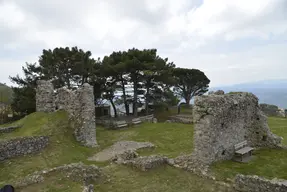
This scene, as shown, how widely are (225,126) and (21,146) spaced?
13.1m

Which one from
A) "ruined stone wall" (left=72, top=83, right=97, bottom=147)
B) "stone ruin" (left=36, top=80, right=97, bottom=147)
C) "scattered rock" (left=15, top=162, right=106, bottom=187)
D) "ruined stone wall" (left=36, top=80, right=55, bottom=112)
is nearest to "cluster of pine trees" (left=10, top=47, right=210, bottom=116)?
"ruined stone wall" (left=36, top=80, right=55, bottom=112)

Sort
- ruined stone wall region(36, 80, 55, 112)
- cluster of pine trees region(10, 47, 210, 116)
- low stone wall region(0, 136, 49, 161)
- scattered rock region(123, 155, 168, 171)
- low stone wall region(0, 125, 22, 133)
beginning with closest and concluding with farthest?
1. scattered rock region(123, 155, 168, 171)
2. low stone wall region(0, 136, 49, 161)
3. low stone wall region(0, 125, 22, 133)
4. ruined stone wall region(36, 80, 55, 112)
5. cluster of pine trees region(10, 47, 210, 116)

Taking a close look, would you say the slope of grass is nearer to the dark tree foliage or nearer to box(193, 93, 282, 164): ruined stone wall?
box(193, 93, 282, 164): ruined stone wall

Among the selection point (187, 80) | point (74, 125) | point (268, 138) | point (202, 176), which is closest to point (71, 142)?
point (74, 125)

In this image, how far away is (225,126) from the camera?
13805 millimetres

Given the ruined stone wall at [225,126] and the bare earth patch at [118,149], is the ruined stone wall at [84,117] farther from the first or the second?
the ruined stone wall at [225,126]

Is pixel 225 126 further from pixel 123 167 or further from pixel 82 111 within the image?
pixel 82 111

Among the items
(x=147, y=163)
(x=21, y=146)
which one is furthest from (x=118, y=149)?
(x=21, y=146)

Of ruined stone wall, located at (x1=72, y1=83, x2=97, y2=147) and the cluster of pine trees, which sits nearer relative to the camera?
ruined stone wall, located at (x1=72, y1=83, x2=97, y2=147)

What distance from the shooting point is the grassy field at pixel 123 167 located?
10.8 m

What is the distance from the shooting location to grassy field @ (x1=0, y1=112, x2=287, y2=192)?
1084cm

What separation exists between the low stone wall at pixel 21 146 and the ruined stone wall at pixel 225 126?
10678 mm

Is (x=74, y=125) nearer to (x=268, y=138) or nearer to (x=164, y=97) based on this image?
(x=268, y=138)

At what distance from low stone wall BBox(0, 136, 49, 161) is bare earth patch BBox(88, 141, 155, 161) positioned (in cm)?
359
